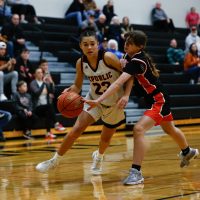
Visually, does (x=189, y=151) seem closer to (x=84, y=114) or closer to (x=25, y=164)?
(x=84, y=114)

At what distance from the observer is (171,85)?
619 inches

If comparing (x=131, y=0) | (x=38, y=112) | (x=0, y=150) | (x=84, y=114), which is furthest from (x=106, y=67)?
→ (x=131, y=0)

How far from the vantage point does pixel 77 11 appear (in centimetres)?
1691

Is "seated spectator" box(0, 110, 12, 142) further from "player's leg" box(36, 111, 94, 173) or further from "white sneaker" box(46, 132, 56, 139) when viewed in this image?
"player's leg" box(36, 111, 94, 173)

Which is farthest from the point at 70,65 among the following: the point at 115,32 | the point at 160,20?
the point at 160,20

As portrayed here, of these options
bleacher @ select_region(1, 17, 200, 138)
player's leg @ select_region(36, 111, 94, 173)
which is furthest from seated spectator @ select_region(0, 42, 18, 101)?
player's leg @ select_region(36, 111, 94, 173)

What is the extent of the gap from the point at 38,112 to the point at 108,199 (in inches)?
278

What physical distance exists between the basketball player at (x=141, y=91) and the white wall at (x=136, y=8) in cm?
1148

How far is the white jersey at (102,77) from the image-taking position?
19.3 ft

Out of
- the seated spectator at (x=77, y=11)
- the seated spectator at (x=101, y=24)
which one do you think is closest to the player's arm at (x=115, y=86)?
the seated spectator at (x=101, y=24)

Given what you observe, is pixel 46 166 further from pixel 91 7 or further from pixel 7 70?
pixel 91 7

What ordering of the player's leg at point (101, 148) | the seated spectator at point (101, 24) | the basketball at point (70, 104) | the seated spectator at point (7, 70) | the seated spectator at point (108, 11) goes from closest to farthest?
1. the basketball at point (70, 104)
2. the player's leg at point (101, 148)
3. the seated spectator at point (7, 70)
4. the seated spectator at point (101, 24)
5. the seated spectator at point (108, 11)

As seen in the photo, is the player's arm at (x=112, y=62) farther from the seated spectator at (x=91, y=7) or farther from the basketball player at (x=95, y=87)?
the seated spectator at (x=91, y=7)

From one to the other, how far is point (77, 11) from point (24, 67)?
201 inches
